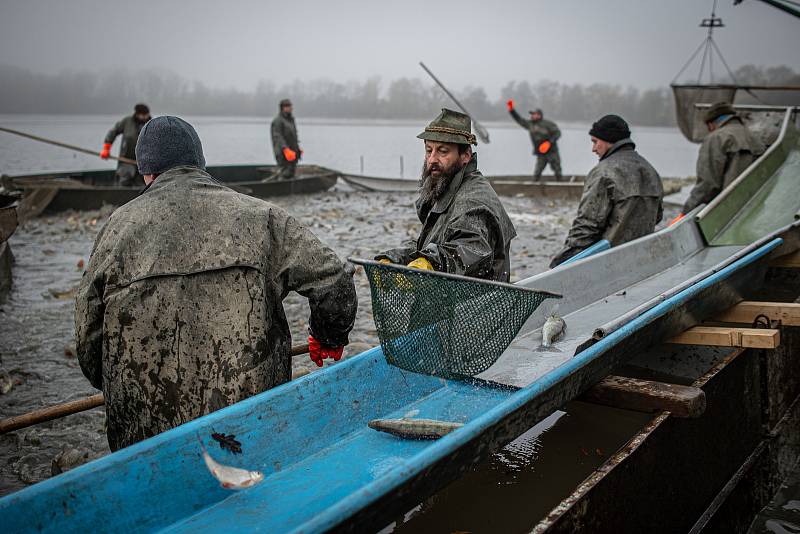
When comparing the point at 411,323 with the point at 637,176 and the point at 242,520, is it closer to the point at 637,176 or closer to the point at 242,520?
the point at 242,520

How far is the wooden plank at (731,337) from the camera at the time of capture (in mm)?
4383

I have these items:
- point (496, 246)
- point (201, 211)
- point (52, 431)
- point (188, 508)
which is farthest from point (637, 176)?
point (52, 431)

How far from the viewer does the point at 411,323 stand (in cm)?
346

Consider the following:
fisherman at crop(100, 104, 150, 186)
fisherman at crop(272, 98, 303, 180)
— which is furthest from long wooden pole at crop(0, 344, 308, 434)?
fisherman at crop(272, 98, 303, 180)

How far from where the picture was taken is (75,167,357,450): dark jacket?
2926 millimetres

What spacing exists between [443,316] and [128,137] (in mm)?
12780

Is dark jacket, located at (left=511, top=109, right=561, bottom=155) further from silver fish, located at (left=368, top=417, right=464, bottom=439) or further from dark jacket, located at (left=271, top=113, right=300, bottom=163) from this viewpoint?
silver fish, located at (left=368, top=417, right=464, bottom=439)

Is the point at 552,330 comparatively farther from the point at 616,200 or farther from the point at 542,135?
the point at 542,135

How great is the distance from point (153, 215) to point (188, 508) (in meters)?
1.22

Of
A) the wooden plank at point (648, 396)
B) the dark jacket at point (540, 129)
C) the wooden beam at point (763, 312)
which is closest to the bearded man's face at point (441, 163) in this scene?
the wooden plank at point (648, 396)

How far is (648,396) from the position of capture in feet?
A: 12.0

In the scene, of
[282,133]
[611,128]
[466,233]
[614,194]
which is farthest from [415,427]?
[282,133]

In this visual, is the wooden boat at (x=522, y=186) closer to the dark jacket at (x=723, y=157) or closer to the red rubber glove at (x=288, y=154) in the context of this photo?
the red rubber glove at (x=288, y=154)

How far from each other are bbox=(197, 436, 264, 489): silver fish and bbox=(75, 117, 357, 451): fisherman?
23 centimetres
